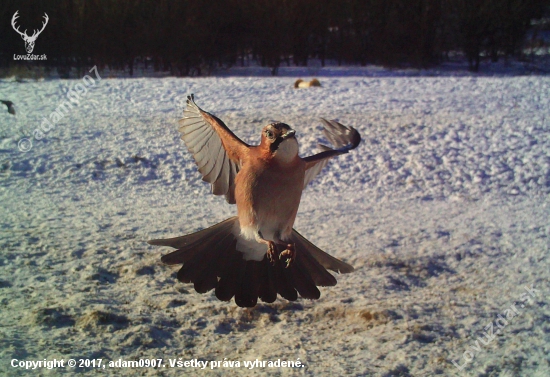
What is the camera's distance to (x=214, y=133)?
12.2 feet

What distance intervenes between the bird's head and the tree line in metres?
14.0

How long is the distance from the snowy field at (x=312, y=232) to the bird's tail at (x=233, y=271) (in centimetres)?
41

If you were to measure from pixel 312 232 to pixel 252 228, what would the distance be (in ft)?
8.02

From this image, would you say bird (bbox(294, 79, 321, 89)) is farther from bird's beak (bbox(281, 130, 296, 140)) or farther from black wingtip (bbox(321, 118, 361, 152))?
bird's beak (bbox(281, 130, 296, 140))

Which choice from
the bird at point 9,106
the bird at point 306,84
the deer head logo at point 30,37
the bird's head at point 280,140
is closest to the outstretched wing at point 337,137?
the bird's head at point 280,140

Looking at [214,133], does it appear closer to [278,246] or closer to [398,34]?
[278,246]

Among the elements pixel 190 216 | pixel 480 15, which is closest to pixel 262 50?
pixel 480 15

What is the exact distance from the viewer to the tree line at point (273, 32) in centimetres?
1606

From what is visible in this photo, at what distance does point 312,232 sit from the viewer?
5754 millimetres

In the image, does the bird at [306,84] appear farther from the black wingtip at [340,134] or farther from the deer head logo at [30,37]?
the black wingtip at [340,134]

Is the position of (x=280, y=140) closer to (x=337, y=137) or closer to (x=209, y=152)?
(x=209, y=152)

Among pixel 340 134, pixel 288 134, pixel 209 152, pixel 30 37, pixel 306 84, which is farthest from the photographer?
pixel 30 37

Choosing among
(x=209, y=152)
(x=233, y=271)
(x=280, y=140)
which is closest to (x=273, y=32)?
(x=209, y=152)

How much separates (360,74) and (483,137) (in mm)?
7588
